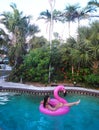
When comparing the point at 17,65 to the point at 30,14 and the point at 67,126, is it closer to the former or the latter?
the point at 30,14

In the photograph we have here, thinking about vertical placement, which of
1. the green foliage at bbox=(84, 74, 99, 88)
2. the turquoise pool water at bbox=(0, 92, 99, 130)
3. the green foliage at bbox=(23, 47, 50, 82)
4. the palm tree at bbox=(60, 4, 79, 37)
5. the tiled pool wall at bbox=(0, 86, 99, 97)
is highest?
the palm tree at bbox=(60, 4, 79, 37)

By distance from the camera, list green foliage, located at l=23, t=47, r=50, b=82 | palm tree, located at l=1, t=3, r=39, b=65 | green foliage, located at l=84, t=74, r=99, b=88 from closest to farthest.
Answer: green foliage, located at l=84, t=74, r=99, b=88 < green foliage, located at l=23, t=47, r=50, b=82 < palm tree, located at l=1, t=3, r=39, b=65

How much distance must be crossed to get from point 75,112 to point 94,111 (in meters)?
1.14

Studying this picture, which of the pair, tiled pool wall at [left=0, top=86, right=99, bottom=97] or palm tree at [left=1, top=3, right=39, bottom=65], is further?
palm tree at [left=1, top=3, right=39, bottom=65]

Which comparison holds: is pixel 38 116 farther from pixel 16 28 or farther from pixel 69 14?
pixel 69 14

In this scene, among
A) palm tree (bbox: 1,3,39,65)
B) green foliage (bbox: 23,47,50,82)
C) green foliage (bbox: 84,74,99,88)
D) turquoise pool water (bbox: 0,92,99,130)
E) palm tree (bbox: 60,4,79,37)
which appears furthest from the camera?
palm tree (bbox: 60,4,79,37)

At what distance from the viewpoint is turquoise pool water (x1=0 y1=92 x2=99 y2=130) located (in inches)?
375

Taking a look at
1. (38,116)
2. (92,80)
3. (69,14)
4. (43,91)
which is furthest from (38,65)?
(38,116)

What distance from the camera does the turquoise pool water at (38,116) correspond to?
9523mm

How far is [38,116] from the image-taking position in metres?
10.9

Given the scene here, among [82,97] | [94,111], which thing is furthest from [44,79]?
[94,111]

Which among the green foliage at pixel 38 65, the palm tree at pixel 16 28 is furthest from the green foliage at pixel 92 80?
the palm tree at pixel 16 28

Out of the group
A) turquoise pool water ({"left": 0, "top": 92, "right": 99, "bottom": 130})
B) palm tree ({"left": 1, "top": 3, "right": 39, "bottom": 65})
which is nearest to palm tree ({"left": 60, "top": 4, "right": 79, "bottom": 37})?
palm tree ({"left": 1, "top": 3, "right": 39, "bottom": 65})

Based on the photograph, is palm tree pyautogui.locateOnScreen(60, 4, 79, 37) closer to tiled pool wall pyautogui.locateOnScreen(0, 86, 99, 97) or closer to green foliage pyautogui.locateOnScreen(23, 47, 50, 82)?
green foliage pyautogui.locateOnScreen(23, 47, 50, 82)
